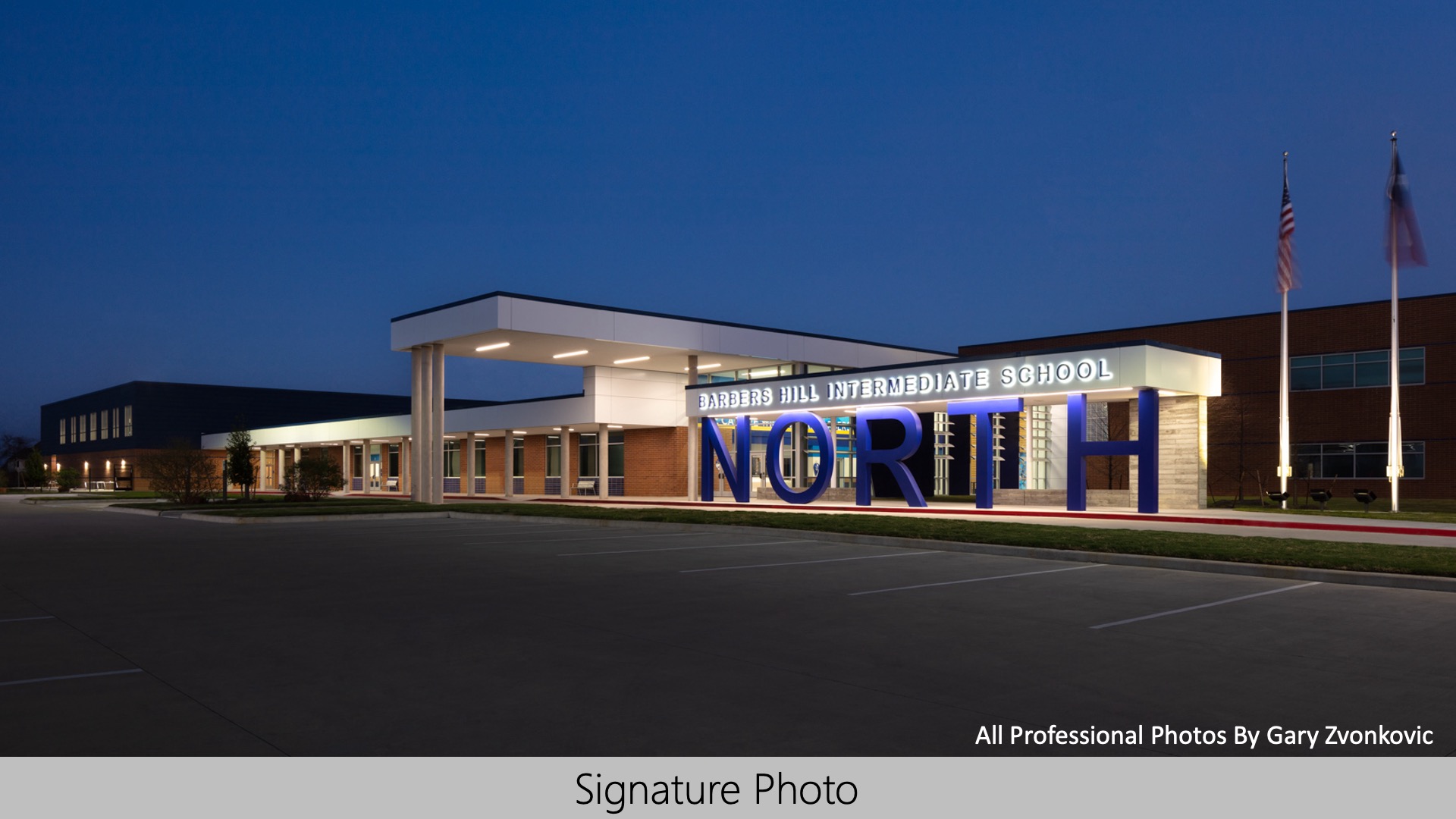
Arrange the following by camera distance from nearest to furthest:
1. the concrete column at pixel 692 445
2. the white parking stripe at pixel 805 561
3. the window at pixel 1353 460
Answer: the white parking stripe at pixel 805 561 < the concrete column at pixel 692 445 < the window at pixel 1353 460

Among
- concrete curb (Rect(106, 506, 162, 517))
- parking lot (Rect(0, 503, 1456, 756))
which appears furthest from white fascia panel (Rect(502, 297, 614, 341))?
parking lot (Rect(0, 503, 1456, 756))

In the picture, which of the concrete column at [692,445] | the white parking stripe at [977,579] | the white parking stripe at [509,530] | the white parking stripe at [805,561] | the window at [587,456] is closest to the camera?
the white parking stripe at [977,579]

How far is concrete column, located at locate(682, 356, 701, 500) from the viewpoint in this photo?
39969 millimetres

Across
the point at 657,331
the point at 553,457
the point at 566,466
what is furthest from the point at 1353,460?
the point at 553,457

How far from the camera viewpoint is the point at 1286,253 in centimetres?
3098

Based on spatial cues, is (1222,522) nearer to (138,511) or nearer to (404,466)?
(138,511)

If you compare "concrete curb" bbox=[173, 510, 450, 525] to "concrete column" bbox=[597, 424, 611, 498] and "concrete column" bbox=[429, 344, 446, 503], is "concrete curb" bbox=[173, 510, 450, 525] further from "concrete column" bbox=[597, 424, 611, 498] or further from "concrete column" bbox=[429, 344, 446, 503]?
"concrete column" bbox=[597, 424, 611, 498]

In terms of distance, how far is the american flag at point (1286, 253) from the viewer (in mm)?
30672

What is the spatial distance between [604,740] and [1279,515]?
90.6 feet

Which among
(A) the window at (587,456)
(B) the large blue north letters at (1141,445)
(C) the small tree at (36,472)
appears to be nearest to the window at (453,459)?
(A) the window at (587,456)

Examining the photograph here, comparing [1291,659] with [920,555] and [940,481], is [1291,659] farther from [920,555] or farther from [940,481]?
[940,481]

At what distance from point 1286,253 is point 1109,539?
1901 cm

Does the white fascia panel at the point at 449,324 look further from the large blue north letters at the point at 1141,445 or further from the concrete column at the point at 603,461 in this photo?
the large blue north letters at the point at 1141,445

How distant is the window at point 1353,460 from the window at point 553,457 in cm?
3360
